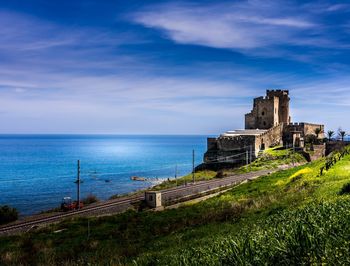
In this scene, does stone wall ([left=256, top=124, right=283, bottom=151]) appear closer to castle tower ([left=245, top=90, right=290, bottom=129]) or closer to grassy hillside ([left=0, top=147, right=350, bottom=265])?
castle tower ([left=245, top=90, right=290, bottom=129])

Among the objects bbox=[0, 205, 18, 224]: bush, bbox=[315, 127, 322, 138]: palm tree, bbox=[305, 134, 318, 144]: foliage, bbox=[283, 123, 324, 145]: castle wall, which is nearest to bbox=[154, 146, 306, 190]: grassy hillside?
bbox=[283, 123, 324, 145]: castle wall

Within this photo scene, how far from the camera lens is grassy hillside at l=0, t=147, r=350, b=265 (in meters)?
6.29

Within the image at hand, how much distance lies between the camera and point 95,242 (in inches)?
723

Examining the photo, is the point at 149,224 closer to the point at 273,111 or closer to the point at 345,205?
the point at 345,205

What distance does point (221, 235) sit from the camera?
12.8 metres

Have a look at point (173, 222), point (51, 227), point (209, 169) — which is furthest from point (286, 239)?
point (209, 169)

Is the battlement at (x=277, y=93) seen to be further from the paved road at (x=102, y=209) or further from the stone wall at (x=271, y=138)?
the paved road at (x=102, y=209)

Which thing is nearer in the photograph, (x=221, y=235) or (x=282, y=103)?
(x=221, y=235)

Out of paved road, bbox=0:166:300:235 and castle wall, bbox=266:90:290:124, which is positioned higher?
castle wall, bbox=266:90:290:124

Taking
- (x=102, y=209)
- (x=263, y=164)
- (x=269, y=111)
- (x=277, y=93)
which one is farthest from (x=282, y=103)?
(x=102, y=209)

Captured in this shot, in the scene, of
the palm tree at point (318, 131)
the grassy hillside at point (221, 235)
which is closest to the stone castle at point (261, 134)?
the palm tree at point (318, 131)

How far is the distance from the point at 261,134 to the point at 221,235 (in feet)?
152

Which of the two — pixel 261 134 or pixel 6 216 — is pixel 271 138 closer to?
pixel 261 134

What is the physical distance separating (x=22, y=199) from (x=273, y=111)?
1756 inches
